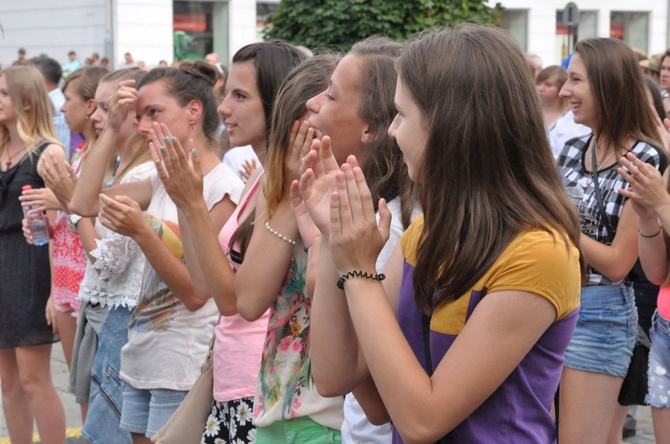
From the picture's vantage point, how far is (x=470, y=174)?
1.98m

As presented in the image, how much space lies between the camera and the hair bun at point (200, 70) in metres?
4.11

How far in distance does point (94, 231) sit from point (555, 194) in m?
3.02

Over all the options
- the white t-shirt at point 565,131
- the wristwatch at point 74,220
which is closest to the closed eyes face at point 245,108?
the wristwatch at point 74,220

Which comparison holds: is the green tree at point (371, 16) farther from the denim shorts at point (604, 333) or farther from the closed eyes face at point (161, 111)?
the denim shorts at point (604, 333)

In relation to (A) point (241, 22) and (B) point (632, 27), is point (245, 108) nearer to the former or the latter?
(A) point (241, 22)

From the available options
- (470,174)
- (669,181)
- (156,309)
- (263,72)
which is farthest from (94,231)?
(470,174)

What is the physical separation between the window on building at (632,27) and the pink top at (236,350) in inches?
1044

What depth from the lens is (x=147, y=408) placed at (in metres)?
3.80

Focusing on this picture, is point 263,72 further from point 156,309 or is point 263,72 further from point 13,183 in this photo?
point 13,183

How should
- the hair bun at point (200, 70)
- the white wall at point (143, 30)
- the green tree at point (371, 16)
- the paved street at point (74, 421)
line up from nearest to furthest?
1. the hair bun at point (200, 70)
2. the paved street at point (74, 421)
3. the green tree at point (371, 16)
4. the white wall at point (143, 30)

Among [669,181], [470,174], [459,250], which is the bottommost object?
[669,181]

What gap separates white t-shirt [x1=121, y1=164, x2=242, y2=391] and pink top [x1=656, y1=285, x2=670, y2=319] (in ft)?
5.73

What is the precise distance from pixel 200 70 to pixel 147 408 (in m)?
1.47

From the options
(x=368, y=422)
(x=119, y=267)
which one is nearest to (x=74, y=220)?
(x=119, y=267)
